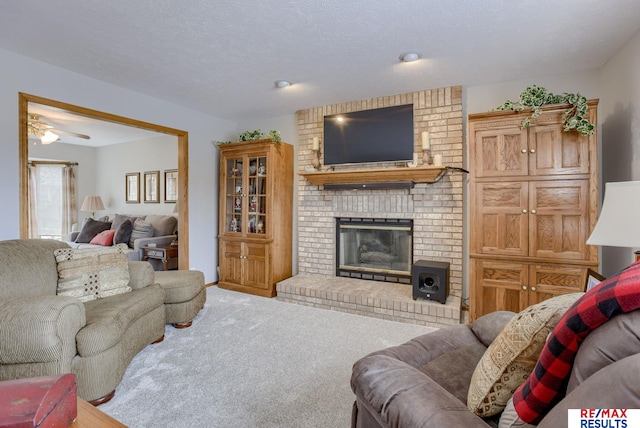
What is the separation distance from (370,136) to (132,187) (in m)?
5.32

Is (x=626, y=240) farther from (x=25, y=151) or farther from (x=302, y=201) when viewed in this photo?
(x=25, y=151)

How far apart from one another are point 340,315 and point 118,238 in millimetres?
4115

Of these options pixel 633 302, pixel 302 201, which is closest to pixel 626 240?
pixel 633 302

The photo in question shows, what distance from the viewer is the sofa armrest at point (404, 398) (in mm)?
915

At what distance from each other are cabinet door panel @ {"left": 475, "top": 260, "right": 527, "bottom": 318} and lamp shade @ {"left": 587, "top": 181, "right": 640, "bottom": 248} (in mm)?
1314

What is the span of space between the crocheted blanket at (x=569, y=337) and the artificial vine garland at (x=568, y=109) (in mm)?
2366

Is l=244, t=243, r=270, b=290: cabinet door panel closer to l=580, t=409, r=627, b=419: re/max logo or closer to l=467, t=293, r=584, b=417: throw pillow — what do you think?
l=467, t=293, r=584, b=417: throw pillow

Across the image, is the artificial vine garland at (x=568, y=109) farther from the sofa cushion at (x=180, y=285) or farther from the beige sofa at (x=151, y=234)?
the beige sofa at (x=151, y=234)

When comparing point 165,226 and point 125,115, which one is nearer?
point 125,115

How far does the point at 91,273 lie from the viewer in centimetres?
249

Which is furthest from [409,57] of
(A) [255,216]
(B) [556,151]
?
(A) [255,216]

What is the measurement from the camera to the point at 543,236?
9.11 ft

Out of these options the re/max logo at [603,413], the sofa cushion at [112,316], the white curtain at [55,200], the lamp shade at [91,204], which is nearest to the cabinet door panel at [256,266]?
the sofa cushion at [112,316]

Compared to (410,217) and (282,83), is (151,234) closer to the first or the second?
(282,83)
